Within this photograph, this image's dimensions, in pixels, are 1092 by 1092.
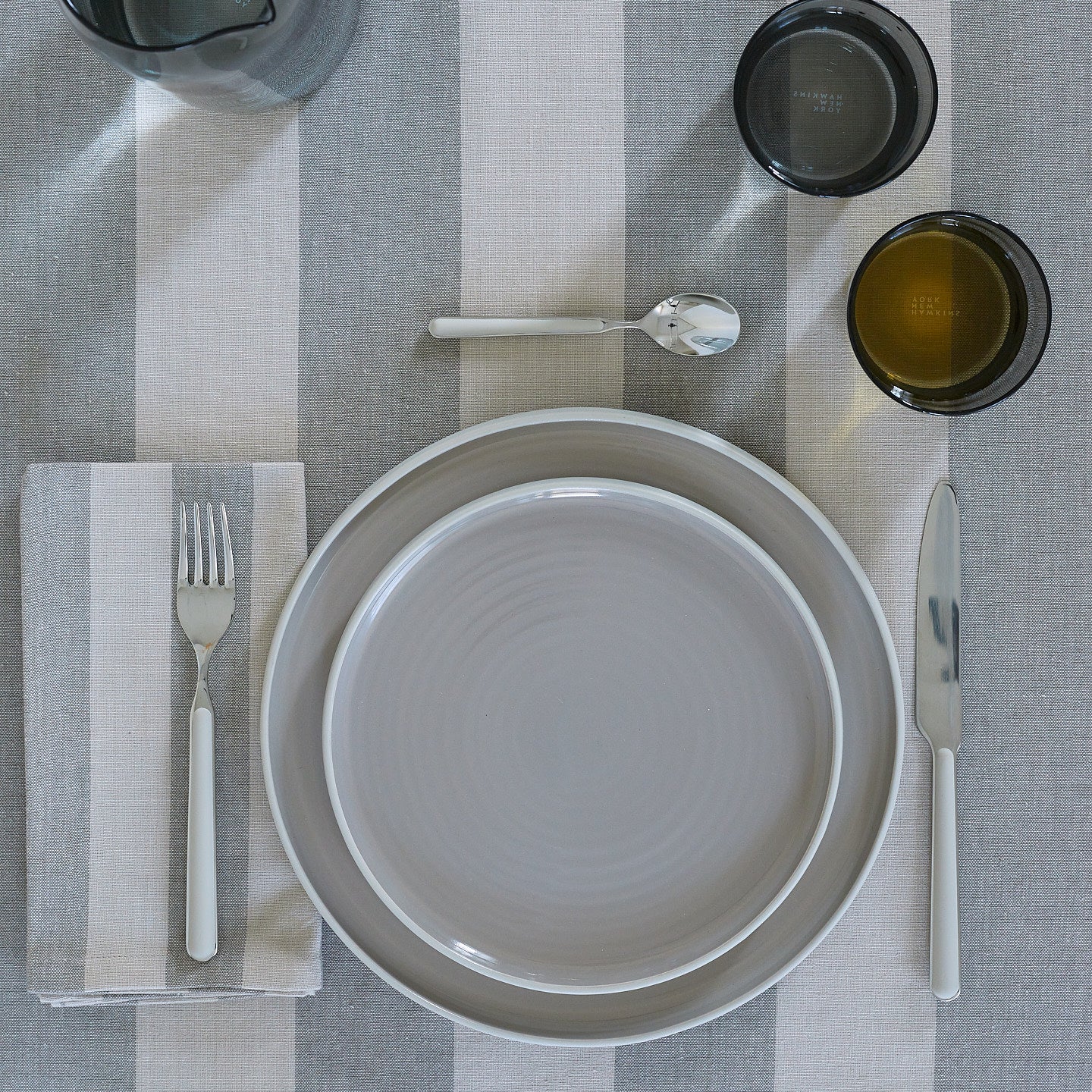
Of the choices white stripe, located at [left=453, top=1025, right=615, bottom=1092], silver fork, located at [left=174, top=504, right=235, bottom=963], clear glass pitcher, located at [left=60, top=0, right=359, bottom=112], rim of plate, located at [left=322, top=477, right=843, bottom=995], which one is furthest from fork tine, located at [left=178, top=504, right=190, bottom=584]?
white stripe, located at [left=453, top=1025, right=615, bottom=1092]

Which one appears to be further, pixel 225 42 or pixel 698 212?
pixel 698 212

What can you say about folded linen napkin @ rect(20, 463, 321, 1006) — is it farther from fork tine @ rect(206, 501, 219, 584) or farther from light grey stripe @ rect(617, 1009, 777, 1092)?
light grey stripe @ rect(617, 1009, 777, 1092)

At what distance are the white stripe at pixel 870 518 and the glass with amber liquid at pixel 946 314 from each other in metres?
0.03

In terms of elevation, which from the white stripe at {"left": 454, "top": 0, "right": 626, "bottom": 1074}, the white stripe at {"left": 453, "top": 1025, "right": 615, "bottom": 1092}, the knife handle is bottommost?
the white stripe at {"left": 453, "top": 1025, "right": 615, "bottom": 1092}

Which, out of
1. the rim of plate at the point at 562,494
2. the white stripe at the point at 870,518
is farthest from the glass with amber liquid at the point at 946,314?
the rim of plate at the point at 562,494

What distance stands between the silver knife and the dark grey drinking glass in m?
0.23

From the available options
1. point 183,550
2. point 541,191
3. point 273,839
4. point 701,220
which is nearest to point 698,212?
point 701,220

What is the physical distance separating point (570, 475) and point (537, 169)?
22cm

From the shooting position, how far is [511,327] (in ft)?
2.01

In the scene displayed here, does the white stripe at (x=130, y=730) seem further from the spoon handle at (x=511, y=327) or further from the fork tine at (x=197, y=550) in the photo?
the spoon handle at (x=511, y=327)

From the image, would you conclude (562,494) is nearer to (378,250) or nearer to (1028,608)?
(378,250)

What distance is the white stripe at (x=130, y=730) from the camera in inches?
24.4

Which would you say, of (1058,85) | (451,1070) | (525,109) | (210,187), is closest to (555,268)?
(525,109)

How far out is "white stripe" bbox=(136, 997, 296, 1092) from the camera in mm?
651
